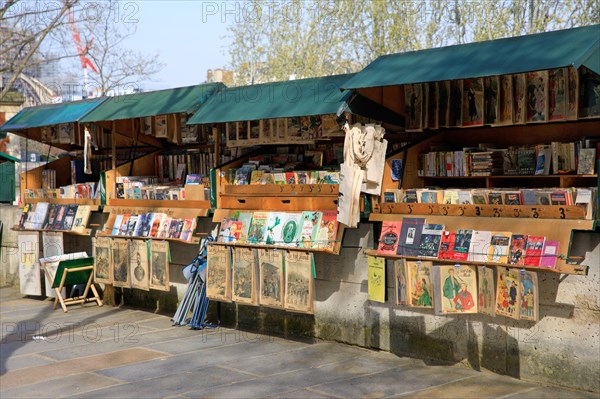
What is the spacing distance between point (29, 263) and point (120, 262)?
3.32 metres

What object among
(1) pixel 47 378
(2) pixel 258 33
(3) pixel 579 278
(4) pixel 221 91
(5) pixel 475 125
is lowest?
(1) pixel 47 378

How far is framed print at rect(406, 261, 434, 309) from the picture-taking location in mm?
9359

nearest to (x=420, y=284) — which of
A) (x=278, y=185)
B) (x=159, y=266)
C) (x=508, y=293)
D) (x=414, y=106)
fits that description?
(x=508, y=293)

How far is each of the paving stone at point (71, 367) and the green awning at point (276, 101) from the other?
3.52 meters

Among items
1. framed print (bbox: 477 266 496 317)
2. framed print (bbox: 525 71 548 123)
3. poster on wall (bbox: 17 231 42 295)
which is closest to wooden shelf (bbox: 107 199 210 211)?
poster on wall (bbox: 17 231 42 295)

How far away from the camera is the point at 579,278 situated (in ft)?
28.1

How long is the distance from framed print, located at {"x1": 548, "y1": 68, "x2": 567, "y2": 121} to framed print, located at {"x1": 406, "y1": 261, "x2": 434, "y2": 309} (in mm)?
2232

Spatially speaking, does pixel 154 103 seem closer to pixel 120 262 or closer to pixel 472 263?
pixel 120 262

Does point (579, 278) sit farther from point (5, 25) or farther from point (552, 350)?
point (5, 25)

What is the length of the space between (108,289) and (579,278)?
30.7 ft

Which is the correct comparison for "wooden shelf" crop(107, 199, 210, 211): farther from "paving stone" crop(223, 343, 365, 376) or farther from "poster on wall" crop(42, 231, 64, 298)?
"paving stone" crop(223, 343, 365, 376)

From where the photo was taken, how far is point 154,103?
44.4ft

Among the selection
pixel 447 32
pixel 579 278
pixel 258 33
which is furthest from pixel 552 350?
pixel 258 33

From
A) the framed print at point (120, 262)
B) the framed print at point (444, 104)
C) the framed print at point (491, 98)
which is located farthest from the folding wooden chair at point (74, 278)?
the framed print at point (491, 98)
